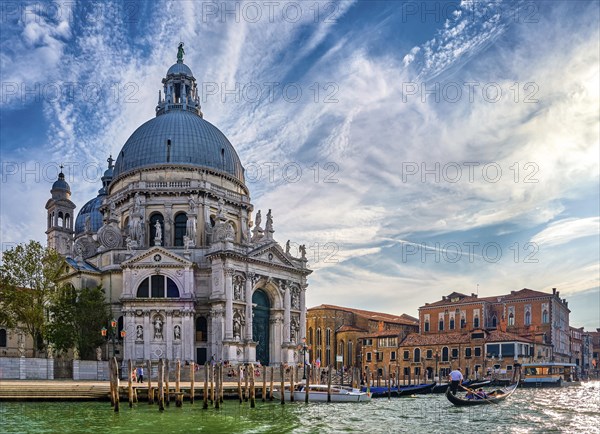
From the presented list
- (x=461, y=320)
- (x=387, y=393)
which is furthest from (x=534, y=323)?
(x=387, y=393)

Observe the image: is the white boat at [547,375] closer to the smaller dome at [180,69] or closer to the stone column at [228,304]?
the stone column at [228,304]

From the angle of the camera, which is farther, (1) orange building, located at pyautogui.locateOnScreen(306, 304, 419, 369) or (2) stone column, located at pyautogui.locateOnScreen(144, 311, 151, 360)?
(1) orange building, located at pyautogui.locateOnScreen(306, 304, 419, 369)

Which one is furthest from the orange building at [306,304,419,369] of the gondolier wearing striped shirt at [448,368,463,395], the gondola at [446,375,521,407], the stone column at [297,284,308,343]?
the gondolier wearing striped shirt at [448,368,463,395]

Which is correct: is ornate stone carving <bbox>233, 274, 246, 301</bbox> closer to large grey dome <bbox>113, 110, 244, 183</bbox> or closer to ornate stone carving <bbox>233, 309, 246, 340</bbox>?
ornate stone carving <bbox>233, 309, 246, 340</bbox>

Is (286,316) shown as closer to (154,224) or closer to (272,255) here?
(272,255)

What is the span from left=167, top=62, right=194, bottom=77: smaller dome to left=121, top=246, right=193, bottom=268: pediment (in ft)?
55.4

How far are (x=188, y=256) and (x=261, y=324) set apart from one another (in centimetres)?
687

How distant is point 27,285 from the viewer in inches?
1448

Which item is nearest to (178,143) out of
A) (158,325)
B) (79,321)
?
(158,325)

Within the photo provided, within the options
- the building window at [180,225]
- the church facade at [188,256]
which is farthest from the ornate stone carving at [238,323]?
the building window at [180,225]

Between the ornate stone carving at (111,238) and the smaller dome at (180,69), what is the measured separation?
1408 centimetres

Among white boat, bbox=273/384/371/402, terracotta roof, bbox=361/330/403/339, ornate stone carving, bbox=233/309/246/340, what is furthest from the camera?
terracotta roof, bbox=361/330/403/339

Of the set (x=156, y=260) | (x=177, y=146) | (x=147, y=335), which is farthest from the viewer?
(x=177, y=146)

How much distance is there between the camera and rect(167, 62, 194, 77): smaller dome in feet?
173
